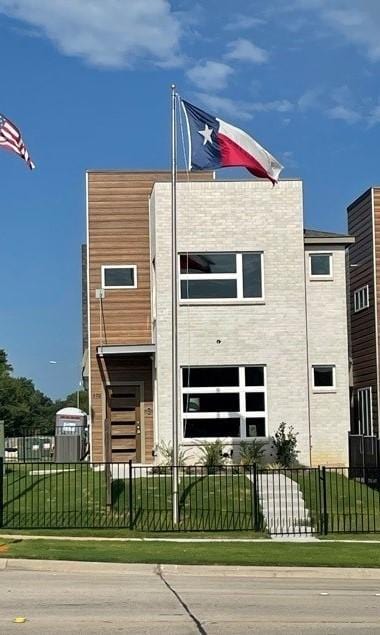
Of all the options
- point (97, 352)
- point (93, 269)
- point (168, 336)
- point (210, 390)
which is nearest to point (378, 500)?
point (210, 390)

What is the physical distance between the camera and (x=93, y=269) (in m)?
27.7

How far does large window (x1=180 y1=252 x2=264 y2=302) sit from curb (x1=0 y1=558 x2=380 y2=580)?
1216cm

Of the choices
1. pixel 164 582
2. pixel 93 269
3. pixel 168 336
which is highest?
pixel 93 269

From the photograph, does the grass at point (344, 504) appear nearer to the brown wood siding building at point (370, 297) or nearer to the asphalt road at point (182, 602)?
the asphalt road at point (182, 602)

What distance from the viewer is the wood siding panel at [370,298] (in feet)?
91.0

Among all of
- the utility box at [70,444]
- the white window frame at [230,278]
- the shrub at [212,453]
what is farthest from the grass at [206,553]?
the utility box at [70,444]

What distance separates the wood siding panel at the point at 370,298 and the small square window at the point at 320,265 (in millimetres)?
1927

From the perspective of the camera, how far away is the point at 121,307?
27797 mm

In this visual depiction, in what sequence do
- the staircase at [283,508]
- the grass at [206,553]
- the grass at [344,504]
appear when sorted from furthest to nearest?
the grass at [344,504] → the staircase at [283,508] → the grass at [206,553]

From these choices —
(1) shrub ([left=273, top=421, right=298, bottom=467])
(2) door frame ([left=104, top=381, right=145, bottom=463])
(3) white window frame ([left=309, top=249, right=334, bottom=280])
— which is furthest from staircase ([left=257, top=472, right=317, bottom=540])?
(3) white window frame ([left=309, top=249, right=334, bottom=280])

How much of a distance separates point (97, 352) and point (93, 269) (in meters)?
2.72

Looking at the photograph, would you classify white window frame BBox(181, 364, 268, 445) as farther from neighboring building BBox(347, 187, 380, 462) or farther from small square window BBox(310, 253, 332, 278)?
neighboring building BBox(347, 187, 380, 462)

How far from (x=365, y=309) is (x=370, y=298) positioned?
68 cm

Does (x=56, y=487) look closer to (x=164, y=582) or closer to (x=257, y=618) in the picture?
(x=164, y=582)
